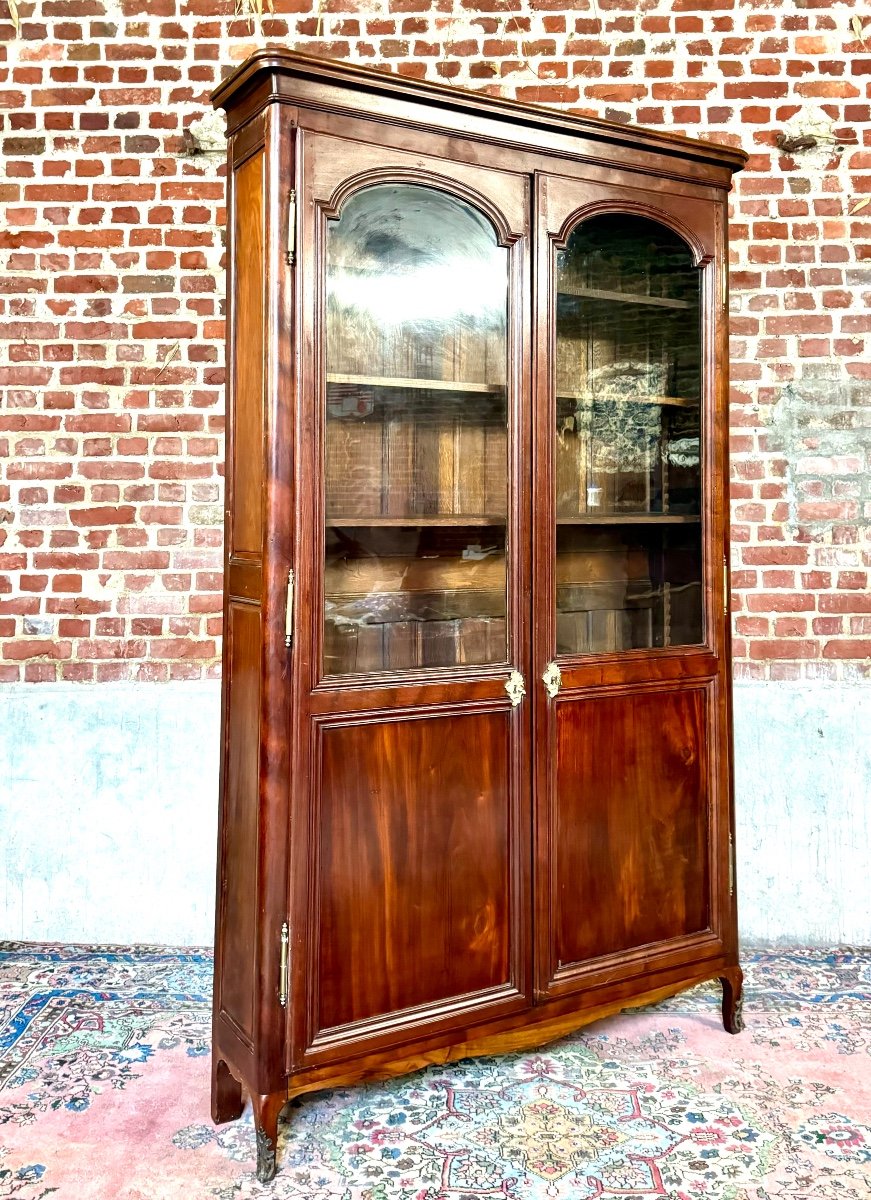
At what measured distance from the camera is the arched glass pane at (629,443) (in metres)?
2.61

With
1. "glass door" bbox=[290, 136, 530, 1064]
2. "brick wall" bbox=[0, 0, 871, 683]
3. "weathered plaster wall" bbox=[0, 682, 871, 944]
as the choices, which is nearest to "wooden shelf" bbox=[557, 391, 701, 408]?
"glass door" bbox=[290, 136, 530, 1064]

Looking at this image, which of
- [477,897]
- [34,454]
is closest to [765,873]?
[477,897]

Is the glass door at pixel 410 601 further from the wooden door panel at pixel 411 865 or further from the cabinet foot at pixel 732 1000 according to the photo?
the cabinet foot at pixel 732 1000

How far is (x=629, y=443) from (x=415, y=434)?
681mm

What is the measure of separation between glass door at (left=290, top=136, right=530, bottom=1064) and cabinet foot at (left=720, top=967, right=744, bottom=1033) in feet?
2.35

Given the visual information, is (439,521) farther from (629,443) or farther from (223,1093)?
(223,1093)

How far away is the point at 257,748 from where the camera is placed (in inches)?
86.0

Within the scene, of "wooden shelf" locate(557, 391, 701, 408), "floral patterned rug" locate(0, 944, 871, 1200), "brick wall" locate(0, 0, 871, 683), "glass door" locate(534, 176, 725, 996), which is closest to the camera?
"floral patterned rug" locate(0, 944, 871, 1200)

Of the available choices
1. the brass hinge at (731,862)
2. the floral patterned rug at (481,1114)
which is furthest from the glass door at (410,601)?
the brass hinge at (731,862)

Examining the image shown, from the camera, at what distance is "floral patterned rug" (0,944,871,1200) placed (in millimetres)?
2113

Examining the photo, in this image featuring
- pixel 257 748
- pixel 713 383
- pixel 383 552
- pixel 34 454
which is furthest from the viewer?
pixel 34 454

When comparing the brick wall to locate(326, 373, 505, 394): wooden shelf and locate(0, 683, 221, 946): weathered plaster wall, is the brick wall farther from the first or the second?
locate(326, 373, 505, 394): wooden shelf

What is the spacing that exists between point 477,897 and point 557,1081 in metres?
0.57

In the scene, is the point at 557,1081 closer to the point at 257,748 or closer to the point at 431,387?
the point at 257,748
